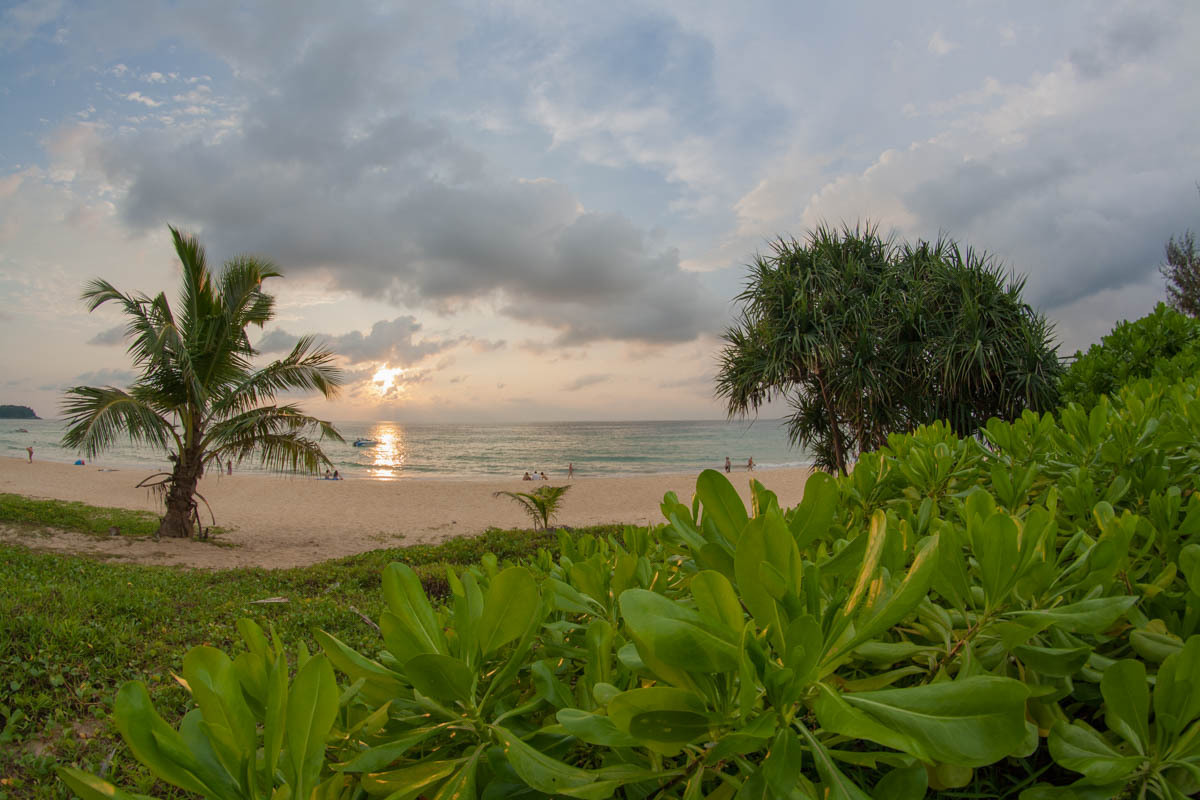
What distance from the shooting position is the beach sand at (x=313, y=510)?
882 cm

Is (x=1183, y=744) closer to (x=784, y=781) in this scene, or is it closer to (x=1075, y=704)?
(x=1075, y=704)

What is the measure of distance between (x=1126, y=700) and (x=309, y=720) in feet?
1.97

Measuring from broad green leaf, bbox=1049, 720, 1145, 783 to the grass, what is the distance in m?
2.33

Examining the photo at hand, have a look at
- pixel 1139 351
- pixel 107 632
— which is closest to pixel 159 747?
pixel 107 632

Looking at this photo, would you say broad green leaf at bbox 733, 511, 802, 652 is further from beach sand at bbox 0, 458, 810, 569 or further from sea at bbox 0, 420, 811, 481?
sea at bbox 0, 420, 811, 481

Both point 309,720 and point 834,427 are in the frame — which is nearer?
point 309,720

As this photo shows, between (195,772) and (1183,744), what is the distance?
2.37ft

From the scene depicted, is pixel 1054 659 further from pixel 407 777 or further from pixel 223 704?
pixel 223 704

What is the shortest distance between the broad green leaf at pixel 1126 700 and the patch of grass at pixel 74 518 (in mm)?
12038

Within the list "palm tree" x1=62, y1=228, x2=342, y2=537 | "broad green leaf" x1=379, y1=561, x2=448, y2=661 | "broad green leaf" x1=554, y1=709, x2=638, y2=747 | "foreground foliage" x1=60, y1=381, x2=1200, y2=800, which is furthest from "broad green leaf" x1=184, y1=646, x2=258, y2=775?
"palm tree" x1=62, y1=228, x2=342, y2=537

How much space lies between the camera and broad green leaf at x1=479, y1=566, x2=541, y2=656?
48cm

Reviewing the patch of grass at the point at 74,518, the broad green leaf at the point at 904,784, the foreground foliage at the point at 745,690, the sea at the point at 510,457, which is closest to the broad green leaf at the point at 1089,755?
the foreground foliage at the point at 745,690

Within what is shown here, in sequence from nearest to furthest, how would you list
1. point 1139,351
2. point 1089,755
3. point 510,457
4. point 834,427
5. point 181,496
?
point 1089,755 < point 1139,351 < point 181,496 < point 834,427 < point 510,457

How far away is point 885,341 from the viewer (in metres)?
10.1
